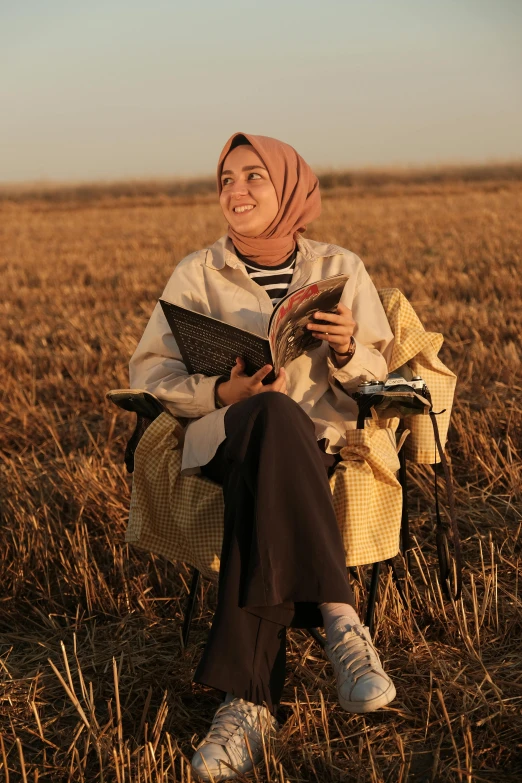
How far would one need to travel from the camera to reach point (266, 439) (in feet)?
8.14

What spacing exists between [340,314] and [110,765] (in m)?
1.47

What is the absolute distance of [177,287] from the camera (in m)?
3.18

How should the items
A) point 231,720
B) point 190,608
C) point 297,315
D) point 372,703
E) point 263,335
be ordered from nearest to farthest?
point 372,703 < point 231,720 < point 297,315 < point 190,608 < point 263,335

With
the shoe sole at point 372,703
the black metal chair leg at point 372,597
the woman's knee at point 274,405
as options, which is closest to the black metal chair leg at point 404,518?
the black metal chair leg at point 372,597

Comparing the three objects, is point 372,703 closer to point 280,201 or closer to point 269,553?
point 269,553

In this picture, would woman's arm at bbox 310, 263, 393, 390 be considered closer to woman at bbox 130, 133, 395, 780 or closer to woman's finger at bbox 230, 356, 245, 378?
woman at bbox 130, 133, 395, 780

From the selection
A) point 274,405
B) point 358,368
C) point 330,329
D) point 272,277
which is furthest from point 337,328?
point 272,277

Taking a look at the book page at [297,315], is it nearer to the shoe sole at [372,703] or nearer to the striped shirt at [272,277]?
the striped shirt at [272,277]

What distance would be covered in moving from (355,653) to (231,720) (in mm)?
374

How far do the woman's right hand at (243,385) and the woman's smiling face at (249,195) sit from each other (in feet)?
2.15

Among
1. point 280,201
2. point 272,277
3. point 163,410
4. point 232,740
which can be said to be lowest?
point 232,740

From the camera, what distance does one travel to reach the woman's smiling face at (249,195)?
3.19 metres

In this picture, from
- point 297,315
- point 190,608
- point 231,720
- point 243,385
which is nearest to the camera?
point 231,720

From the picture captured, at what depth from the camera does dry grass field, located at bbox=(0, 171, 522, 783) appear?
7.72 feet
